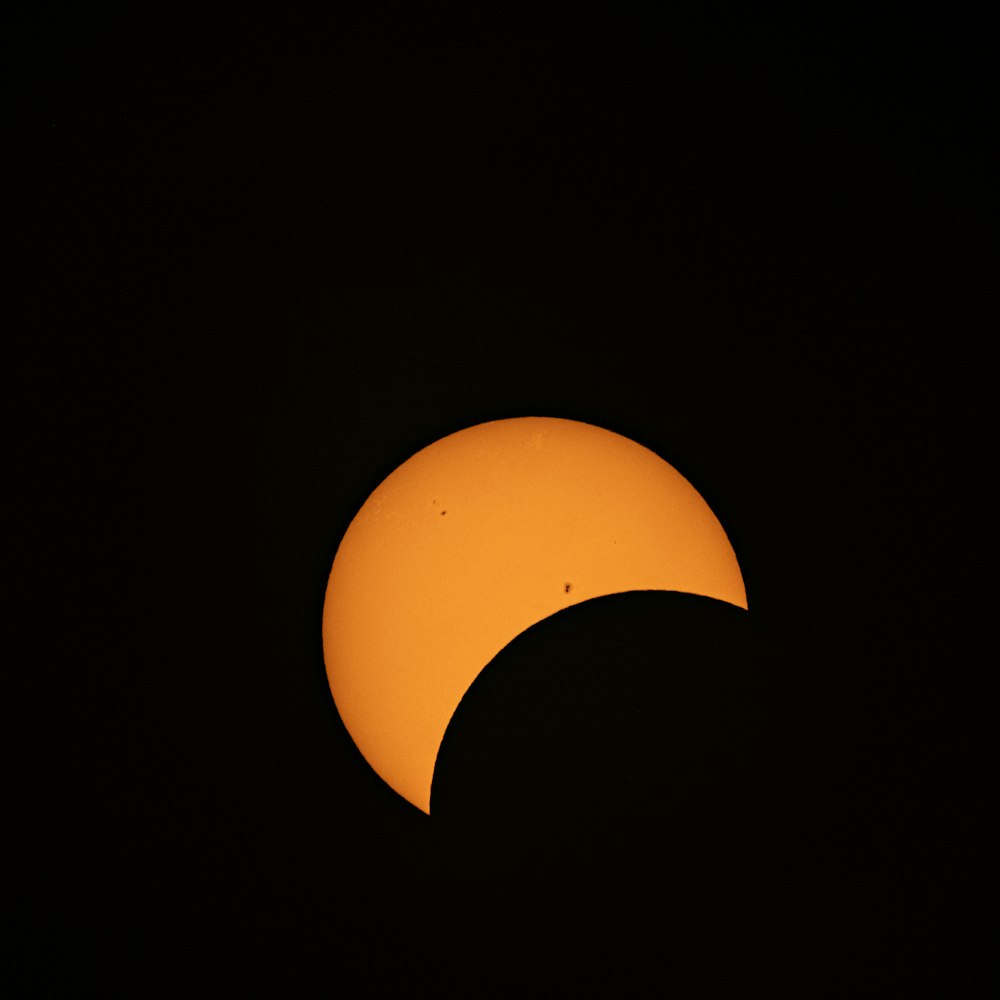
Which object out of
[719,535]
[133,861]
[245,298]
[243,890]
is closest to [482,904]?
[243,890]

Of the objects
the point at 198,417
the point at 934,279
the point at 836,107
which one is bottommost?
the point at 198,417

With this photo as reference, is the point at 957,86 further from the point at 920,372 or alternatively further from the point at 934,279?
the point at 920,372

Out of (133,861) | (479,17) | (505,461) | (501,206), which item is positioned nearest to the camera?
(479,17)

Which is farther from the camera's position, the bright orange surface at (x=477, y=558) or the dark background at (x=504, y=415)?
the bright orange surface at (x=477, y=558)

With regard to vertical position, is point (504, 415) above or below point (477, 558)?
above

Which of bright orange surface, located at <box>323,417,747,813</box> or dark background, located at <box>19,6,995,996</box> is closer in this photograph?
dark background, located at <box>19,6,995,996</box>
